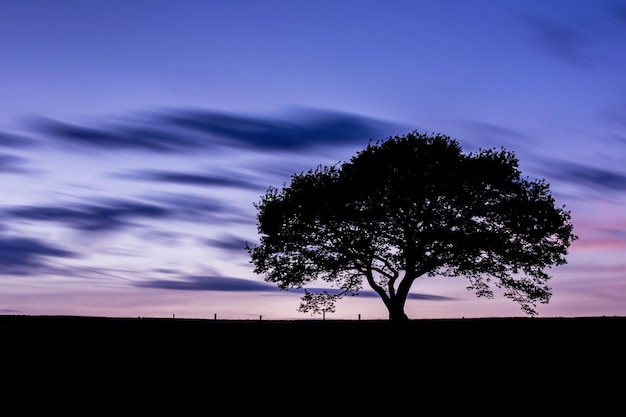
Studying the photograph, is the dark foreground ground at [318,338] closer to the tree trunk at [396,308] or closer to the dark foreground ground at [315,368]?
the dark foreground ground at [315,368]

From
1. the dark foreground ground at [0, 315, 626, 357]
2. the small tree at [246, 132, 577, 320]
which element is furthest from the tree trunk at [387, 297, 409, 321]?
the dark foreground ground at [0, 315, 626, 357]

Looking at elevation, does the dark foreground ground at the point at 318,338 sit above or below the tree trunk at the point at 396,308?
below

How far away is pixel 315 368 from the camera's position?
1412cm

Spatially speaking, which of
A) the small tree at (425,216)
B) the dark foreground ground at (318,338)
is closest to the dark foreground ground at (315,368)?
the dark foreground ground at (318,338)

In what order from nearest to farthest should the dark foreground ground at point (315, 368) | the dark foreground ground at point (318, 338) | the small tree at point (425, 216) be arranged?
the dark foreground ground at point (315, 368) → the dark foreground ground at point (318, 338) → the small tree at point (425, 216)

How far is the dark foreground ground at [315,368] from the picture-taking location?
11164mm

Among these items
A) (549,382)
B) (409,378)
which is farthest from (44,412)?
(549,382)

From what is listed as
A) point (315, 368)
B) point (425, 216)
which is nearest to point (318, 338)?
point (315, 368)

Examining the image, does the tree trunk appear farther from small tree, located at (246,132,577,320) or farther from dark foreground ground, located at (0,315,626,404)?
dark foreground ground, located at (0,315,626,404)

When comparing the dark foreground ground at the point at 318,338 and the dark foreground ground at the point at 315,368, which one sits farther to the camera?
the dark foreground ground at the point at 318,338

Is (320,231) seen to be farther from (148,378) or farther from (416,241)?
(148,378)

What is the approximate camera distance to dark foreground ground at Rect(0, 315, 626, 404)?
1116cm

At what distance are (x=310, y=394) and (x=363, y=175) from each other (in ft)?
109

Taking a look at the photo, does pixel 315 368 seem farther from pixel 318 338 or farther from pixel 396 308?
pixel 396 308
